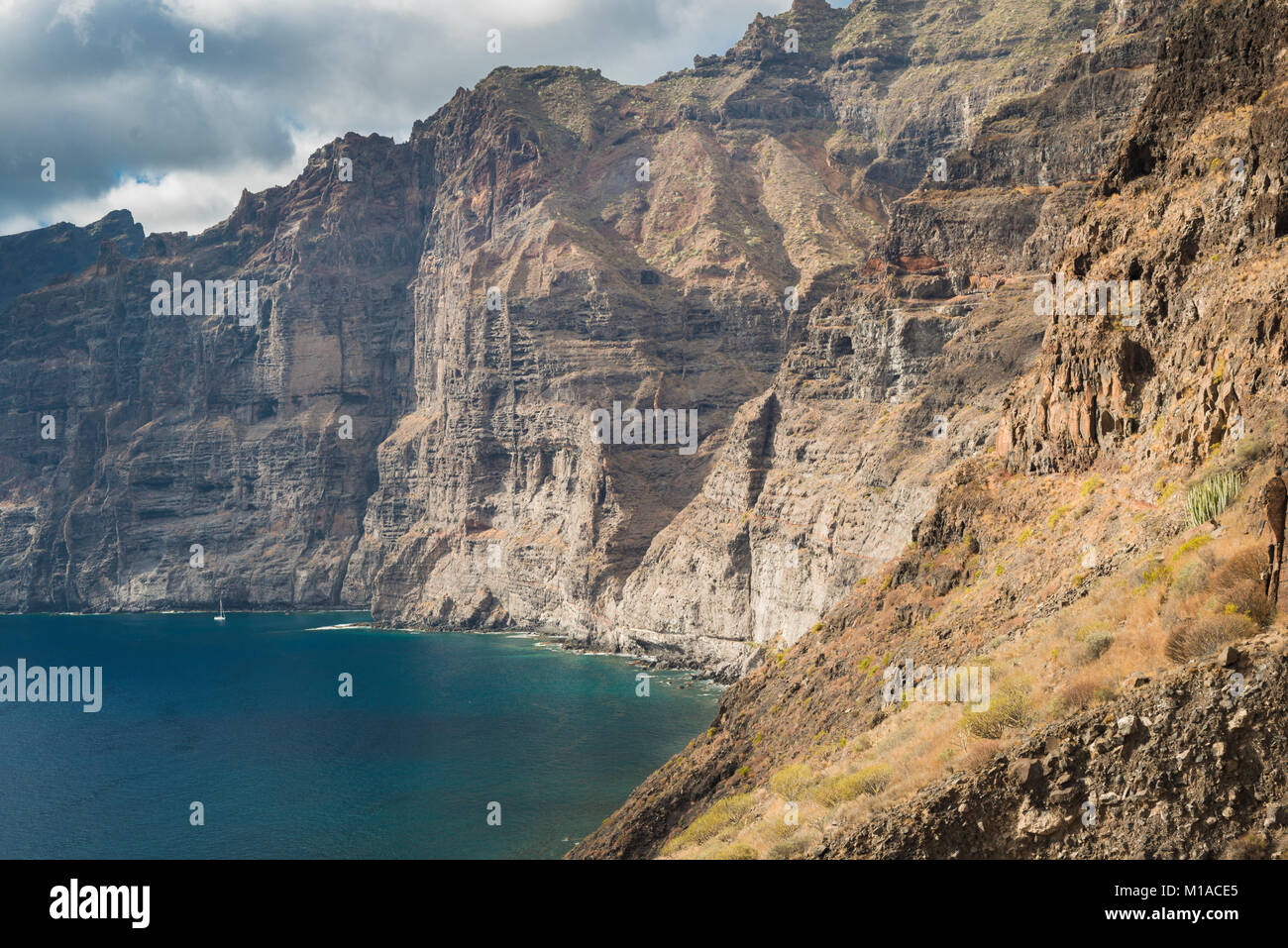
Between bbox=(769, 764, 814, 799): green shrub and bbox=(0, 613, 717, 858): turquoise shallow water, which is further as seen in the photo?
bbox=(0, 613, 717, 858): turquoise shallow water

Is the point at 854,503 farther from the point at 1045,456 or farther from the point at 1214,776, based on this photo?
the point at 1214,776

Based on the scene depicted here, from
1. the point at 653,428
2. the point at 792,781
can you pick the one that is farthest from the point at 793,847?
the point at 653,428

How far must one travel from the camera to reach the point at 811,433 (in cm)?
13000

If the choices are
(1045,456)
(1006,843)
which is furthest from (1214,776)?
(1045,456)

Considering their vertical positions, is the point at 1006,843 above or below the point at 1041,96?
below

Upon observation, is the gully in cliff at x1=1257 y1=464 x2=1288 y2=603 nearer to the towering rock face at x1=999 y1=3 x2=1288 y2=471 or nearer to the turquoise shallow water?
the towering rock face at x1=999 y1=3 x2=1288 y2=471

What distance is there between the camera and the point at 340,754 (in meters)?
92.3

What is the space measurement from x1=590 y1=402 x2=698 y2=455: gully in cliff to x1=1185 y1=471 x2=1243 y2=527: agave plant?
149624mm

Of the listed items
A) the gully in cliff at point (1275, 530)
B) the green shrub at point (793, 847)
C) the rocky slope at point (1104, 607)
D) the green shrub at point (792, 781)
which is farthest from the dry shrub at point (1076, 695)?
the green shrub at point (792, 781)

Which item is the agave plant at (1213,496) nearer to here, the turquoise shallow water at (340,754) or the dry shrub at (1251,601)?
the dry shrub at (1251,601)

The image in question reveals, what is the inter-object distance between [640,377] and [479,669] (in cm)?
6585

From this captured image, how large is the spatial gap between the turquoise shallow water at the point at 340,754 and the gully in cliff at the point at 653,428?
4049cm

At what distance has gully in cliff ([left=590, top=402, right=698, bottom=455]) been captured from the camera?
173000mm

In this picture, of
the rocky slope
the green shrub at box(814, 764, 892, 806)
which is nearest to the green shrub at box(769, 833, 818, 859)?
the rocky slope
